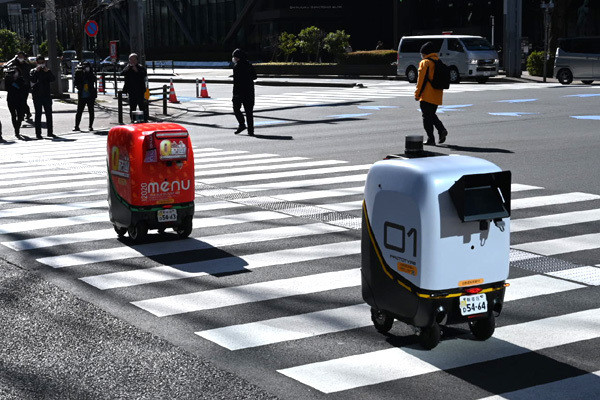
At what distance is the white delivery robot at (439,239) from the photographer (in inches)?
219

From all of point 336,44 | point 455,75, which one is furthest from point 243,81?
point 336,44

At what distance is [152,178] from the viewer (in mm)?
9492

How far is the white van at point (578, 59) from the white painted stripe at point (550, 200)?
25.8 m

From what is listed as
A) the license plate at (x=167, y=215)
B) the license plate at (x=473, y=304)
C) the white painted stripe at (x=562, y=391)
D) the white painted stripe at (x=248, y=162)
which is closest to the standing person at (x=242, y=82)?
the white painted stripe at (x=248, y=162)

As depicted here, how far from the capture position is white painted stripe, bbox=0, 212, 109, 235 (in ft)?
34.7

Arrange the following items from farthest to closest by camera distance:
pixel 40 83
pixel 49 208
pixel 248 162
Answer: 1. pixel 40 83
2. pixel 248 162
3. pixel 49 208

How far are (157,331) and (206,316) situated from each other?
50cm

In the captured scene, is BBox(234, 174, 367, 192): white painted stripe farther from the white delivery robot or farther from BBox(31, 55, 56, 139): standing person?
BBox(31, 55, 56, 139): standing person

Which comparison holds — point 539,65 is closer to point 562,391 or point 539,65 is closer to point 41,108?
point 41,108

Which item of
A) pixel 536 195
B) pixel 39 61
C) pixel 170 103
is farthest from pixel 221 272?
pixel 170 103

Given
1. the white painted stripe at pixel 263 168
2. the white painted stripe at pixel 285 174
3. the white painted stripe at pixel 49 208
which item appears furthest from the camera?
the white painted stripe at pixel 263 168

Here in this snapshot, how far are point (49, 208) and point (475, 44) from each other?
31.1 metres

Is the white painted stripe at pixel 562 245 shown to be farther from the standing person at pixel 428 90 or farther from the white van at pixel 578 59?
the white van at pixel 578 59

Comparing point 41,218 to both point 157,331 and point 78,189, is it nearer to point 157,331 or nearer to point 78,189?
point 78,189
